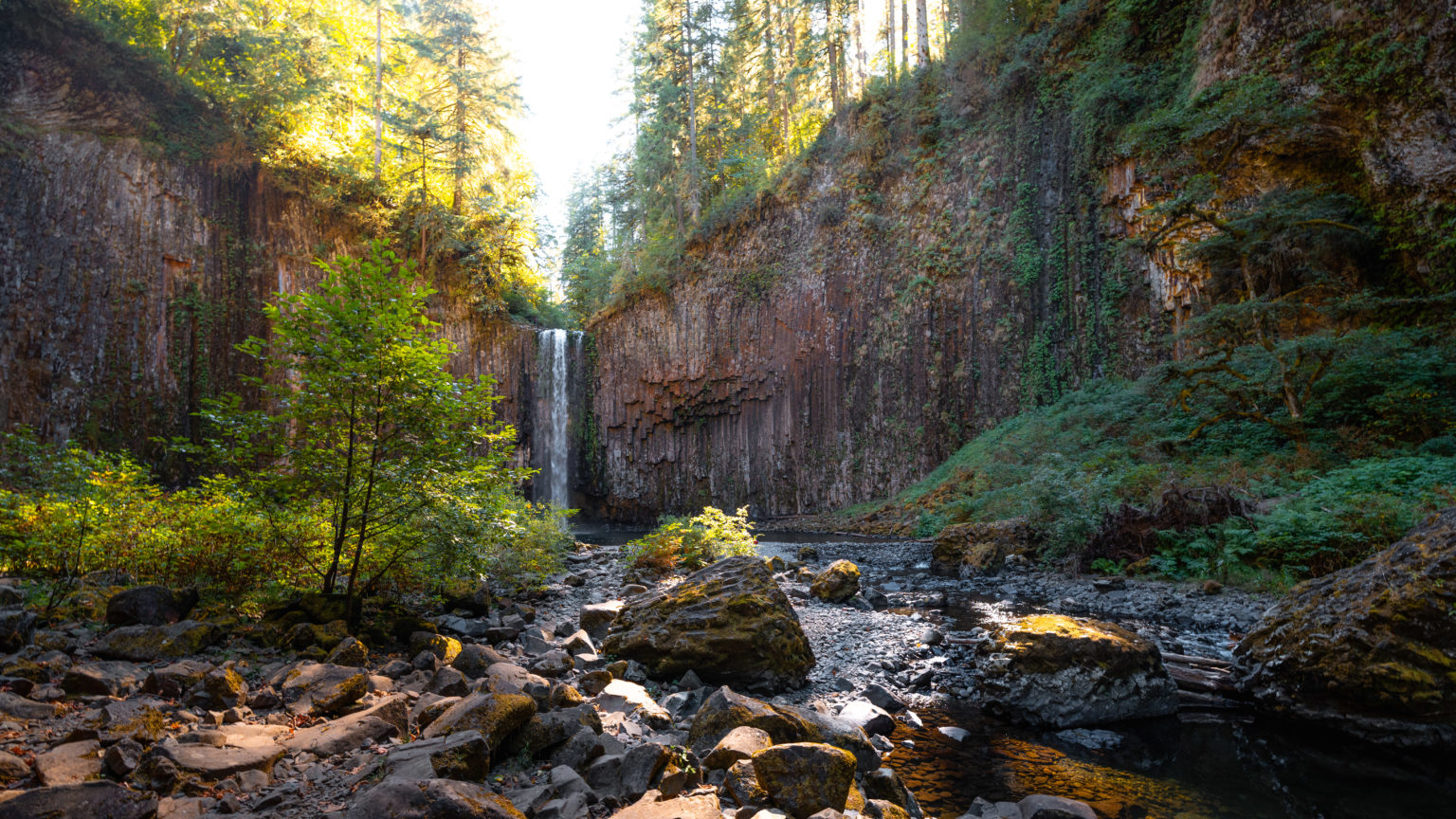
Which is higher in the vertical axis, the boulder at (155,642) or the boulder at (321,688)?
the boulder at (155,642)

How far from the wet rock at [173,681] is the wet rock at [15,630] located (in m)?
1.11

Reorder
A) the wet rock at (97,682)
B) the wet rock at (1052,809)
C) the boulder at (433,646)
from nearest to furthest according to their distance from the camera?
the wet rock at (1052,809) < the wet rock at (97,682) < the boulder at (433,646)

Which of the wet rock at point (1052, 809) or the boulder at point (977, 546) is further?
the boulder at point (977, 546)

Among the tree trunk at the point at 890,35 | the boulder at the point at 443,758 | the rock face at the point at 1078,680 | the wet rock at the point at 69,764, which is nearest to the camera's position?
the wet rock at the point at 69,764

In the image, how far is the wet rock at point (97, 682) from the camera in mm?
3432

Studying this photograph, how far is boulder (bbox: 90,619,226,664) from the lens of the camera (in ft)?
13.8

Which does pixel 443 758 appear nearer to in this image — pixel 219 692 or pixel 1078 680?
pixel 219 692

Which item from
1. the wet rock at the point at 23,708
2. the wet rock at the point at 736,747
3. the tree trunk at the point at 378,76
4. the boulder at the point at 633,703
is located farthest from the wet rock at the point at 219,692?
the tree trunk at the point at 378,76

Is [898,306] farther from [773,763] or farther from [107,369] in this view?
[107,369]

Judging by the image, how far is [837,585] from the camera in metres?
8.66

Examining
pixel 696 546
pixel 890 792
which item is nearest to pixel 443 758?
pixel 890 792

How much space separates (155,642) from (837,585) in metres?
7.27

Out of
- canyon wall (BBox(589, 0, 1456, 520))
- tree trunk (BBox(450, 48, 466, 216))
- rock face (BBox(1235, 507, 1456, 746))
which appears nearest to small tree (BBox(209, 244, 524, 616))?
rock face (BBox(1235, 507, 1456, 746))

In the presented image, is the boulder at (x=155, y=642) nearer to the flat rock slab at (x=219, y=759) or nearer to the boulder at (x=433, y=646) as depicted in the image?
the boulder at (x=433, y=646)
